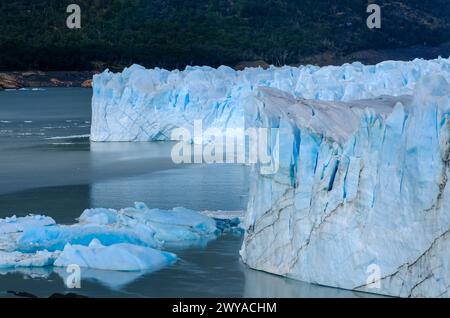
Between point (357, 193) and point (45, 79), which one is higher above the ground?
point (357, 193)

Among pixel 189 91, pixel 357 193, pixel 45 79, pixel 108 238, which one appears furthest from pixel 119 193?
pixel 45 79

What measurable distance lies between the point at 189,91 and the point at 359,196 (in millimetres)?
13607

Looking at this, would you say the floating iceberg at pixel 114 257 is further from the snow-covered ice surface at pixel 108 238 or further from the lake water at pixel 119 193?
the lake water at pixel 119 193

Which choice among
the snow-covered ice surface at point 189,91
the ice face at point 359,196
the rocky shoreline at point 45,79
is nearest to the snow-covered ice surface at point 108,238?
the ice face at point 359,196

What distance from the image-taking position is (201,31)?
58938mm

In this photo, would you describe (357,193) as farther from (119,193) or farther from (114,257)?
(119,193)

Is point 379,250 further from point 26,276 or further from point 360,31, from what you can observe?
point 360,31

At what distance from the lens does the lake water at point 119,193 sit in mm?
9383

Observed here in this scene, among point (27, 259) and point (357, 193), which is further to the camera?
point (27, 259)

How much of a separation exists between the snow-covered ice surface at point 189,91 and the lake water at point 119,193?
512mm

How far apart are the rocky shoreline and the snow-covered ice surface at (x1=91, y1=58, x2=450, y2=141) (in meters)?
33.2

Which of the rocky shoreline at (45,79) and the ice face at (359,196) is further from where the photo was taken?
the rocky shoreline at (45,79)

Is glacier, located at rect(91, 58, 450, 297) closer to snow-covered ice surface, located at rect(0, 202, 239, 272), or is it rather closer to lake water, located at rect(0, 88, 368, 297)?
lake water, located at rect(0, 88, 368, 297)

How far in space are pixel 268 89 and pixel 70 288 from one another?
2.75 metres
